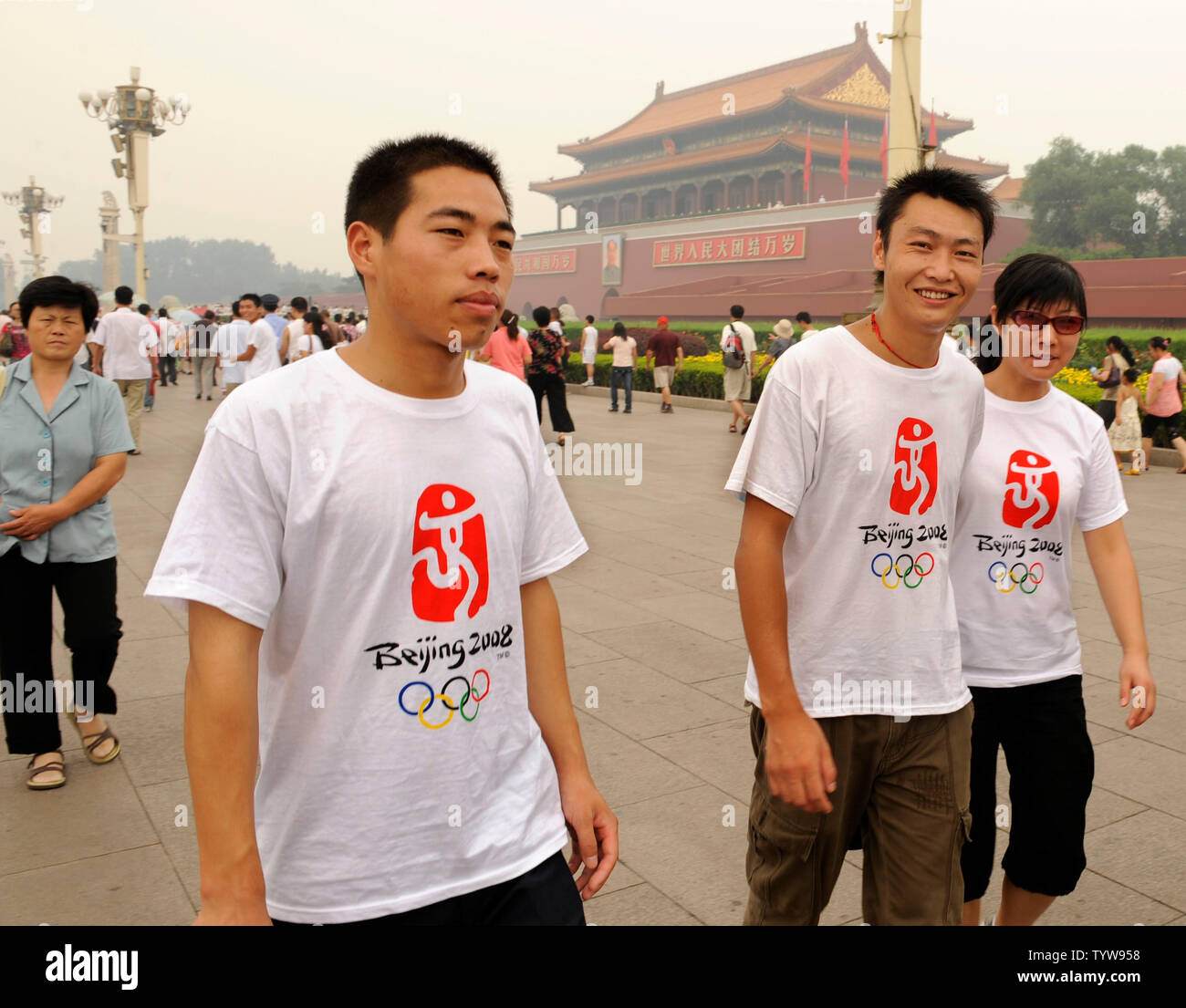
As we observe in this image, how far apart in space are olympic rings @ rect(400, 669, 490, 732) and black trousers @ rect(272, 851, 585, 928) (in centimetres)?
24

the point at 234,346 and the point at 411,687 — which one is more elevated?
the point at 234,346

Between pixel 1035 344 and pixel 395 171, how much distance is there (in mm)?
1525

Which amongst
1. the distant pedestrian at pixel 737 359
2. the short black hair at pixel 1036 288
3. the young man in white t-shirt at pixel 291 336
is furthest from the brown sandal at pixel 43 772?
the distant pedestrian at pixel 737 359

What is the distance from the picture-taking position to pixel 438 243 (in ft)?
4.88

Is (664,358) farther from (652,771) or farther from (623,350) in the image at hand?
(652,771)

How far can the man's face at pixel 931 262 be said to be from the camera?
1987mm

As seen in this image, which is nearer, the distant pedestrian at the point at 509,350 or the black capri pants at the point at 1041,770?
the black capri pants at the point at 1041,770

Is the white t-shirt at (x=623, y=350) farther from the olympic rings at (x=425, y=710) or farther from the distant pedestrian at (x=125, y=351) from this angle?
the olympic rings at (x=425, y=710)

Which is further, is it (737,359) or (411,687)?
(737,359)

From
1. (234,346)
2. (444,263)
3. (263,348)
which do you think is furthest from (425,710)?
(234,346)

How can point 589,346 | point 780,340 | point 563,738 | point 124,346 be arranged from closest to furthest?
point 563,738, point 124,346, point 780,340, point 589,346

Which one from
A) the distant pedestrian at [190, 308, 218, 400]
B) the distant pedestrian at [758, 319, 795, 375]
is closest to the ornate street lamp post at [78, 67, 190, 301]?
the distant pedestrian at [190, 308, 218, 400]

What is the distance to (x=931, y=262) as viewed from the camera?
79.7 inches
